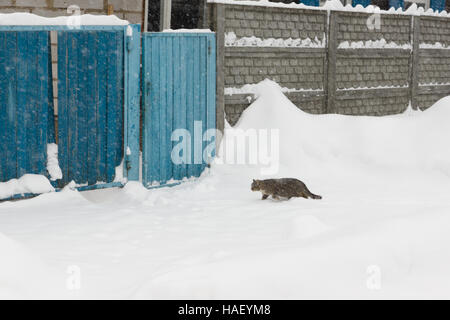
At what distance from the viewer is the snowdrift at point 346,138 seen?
33.9 ft

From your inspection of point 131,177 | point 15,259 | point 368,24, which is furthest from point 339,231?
point 368,24

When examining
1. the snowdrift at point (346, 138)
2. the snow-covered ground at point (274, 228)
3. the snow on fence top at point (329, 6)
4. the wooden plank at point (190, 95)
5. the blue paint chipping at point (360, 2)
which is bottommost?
the snow-covered ground at point (274, 228)

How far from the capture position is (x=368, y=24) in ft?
42.0

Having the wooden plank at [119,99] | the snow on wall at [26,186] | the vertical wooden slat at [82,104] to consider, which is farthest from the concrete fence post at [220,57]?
the snow on wall at [26,186]

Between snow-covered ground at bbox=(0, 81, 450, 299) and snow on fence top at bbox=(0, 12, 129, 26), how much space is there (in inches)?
72.9

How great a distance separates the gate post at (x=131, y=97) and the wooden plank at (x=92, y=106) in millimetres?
394

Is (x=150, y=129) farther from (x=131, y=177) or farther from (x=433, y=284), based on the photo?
(x=433, y=284)

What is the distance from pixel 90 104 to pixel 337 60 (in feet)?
16.6

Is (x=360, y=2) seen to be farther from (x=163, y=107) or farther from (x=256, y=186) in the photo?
(x=256, y=186)

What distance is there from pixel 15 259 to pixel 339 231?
266 centimetres

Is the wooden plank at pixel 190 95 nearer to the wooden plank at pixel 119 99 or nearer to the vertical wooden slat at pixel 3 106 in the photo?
the wooden plank at pixel 119 99

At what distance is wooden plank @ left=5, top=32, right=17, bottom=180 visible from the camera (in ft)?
25.7

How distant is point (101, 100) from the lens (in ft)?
28.4

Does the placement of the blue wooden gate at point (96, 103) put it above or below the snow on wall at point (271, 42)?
below
